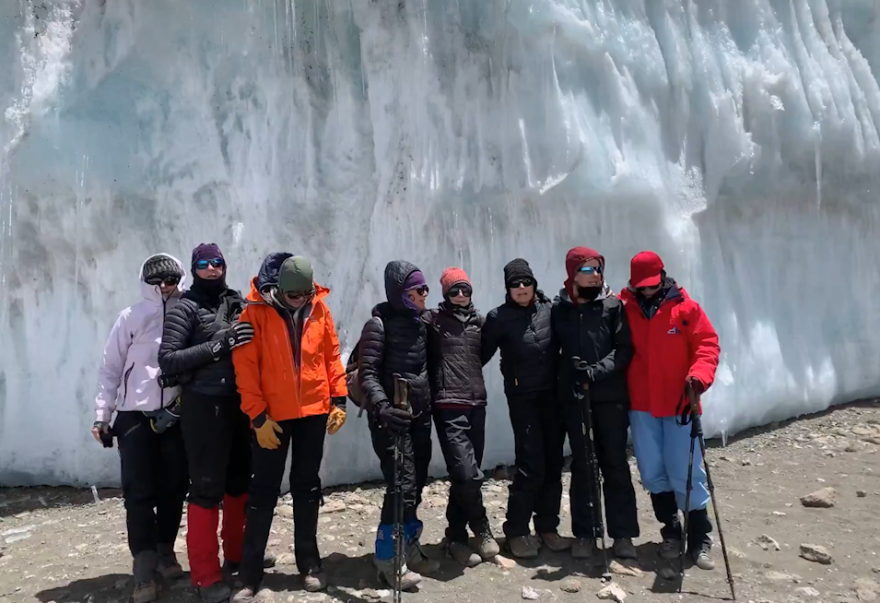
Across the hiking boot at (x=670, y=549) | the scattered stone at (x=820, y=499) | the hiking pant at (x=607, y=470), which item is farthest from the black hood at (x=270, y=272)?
the scattered stone at (x=820, y=499)

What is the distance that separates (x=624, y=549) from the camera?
13.1ft

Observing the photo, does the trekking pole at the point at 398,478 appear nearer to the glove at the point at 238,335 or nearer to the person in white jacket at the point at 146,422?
the glove at the point at 238,335

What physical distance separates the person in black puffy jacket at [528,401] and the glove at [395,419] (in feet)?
2.54

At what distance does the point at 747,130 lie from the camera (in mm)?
7117

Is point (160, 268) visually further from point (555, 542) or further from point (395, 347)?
point (555, 542)

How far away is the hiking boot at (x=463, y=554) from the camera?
3.93 meters

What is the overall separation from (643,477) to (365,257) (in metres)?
3.04

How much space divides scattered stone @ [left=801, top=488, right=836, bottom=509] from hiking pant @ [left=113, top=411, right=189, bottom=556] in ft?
14.9

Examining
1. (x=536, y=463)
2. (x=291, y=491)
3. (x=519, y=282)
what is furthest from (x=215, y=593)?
(x=519, y=282)

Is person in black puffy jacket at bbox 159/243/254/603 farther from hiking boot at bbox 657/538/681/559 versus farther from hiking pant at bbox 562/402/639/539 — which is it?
hiking boot at bbox 657/538/681/559

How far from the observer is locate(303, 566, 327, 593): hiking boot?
3.60 m

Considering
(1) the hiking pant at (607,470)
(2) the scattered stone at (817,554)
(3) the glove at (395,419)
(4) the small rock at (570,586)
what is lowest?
(2) the scattered stone at (817,554)

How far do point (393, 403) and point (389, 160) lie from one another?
9.63 ft

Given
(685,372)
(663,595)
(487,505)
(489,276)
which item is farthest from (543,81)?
(663,595)
